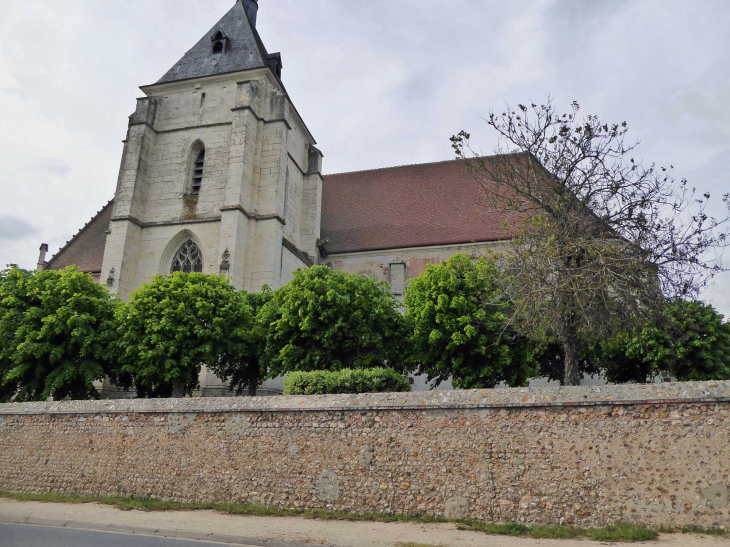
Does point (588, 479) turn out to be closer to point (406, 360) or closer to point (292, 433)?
point (292, 433)

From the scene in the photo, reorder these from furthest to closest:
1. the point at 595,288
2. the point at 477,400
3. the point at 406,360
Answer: the point at 406,360
the point at 595,288
the point at 477,400

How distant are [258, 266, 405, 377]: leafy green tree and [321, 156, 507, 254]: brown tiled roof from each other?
846cm

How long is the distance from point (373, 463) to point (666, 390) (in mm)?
4579

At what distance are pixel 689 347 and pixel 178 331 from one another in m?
15.0

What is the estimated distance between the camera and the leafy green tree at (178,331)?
53.0ft

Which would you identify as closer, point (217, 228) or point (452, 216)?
point (217, 228)

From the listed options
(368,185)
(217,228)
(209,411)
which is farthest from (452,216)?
(209,411)

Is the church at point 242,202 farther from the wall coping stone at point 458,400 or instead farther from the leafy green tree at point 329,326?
the wall coping stone at point 458,400

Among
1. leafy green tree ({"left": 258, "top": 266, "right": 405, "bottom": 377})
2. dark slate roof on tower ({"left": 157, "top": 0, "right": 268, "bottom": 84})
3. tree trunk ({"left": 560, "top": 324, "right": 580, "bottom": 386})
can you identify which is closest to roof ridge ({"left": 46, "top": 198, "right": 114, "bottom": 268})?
dark slate roof on tower ({"left": 157, "top": 0, "right": 268, "bottom": 84})

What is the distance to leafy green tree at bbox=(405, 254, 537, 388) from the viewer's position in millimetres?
15422

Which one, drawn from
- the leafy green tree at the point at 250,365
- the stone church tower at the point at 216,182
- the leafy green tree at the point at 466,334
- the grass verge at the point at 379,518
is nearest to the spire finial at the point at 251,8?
the stone church tower at the point at 216,182

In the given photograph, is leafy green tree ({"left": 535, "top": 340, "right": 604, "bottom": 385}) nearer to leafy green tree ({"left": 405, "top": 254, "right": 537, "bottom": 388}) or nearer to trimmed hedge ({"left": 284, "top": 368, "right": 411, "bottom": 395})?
leafy green tree ({"left": 405, "top": 254, "right": 537, "bottom": 388})

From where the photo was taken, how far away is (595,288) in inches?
443

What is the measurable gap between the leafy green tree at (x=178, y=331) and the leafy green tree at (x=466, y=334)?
18.1 feet
